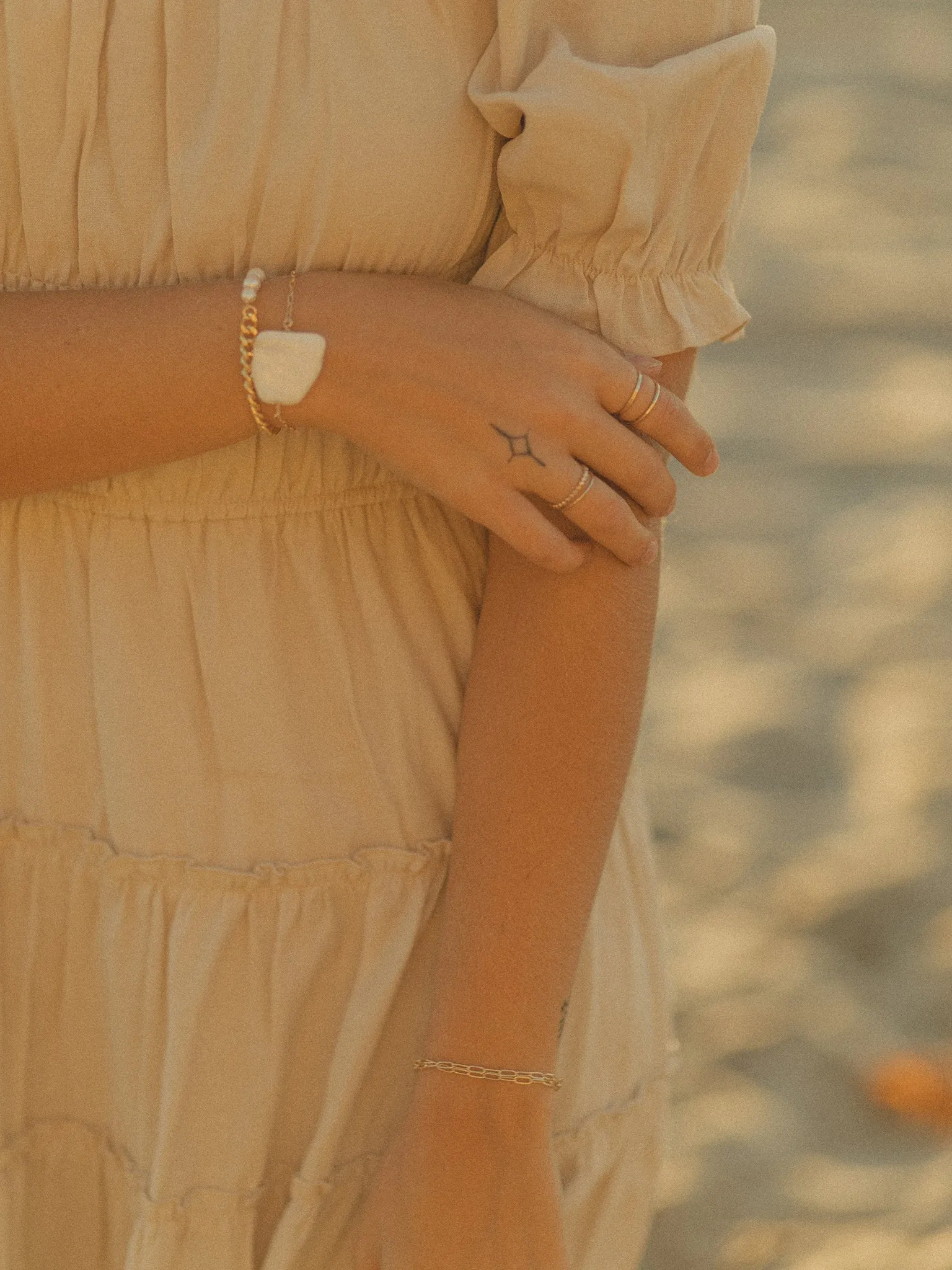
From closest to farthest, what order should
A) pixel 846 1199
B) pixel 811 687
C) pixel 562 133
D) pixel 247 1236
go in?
pixel 562 133
pixel 247 1236
pixel 846 1199
pixel 811 687

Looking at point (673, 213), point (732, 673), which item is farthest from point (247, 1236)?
point (732, 673)

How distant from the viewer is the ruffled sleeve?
87 centimetres

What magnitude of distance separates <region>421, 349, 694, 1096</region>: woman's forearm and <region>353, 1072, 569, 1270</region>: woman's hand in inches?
0.8

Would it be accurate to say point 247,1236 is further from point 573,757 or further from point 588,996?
point 573,757

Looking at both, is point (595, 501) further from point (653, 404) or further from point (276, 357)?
point (276, 357)

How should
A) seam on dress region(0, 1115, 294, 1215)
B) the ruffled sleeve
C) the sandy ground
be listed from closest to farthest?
the ruffled sleeve
seam on dress region(0, 1115, 294, 1215)
the sandy ground

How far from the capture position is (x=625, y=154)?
0.88 m

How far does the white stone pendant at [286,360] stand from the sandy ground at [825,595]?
219 cm

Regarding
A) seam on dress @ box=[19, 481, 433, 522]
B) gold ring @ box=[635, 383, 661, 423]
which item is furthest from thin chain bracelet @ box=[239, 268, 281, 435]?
gold ring @ box=[635, 383, 661, 423]

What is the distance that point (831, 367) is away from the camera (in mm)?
3195

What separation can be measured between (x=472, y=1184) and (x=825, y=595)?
2.41 meters

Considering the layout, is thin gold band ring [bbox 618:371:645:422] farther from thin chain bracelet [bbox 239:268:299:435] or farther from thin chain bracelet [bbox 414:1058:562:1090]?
thin chain bracelet [bbox 414:1058:562:1090]

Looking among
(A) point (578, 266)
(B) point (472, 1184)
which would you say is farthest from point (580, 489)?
(B) point (472, 1184)

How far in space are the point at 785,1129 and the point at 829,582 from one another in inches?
44.6
